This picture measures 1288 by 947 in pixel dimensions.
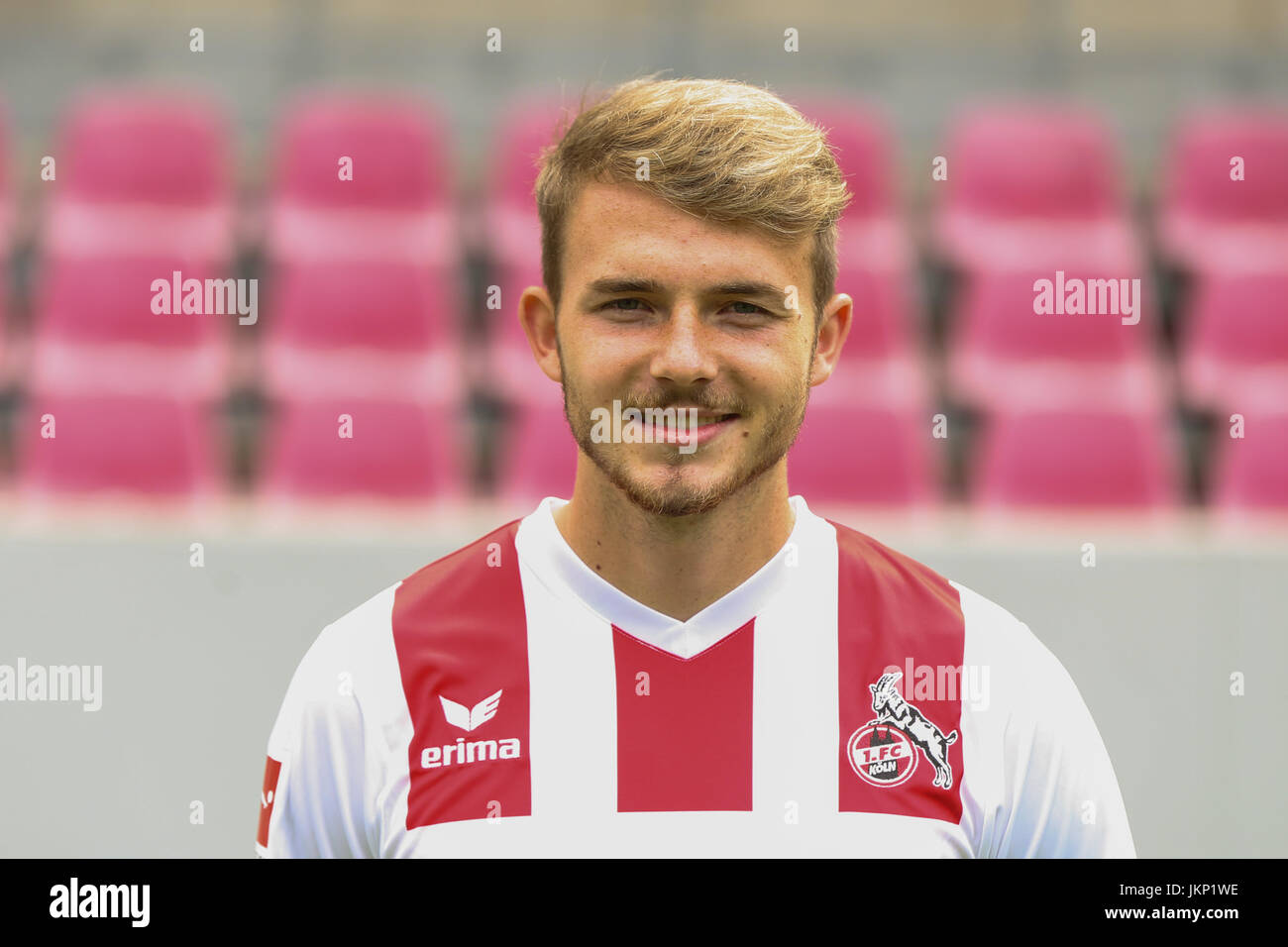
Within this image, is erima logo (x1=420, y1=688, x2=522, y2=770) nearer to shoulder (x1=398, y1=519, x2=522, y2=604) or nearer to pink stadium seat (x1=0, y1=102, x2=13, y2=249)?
shoulder (x1=398, y1=519, x2=522, y2=604)

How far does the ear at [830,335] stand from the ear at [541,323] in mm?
260

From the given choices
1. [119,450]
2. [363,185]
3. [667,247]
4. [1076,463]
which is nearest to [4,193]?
[363,185]

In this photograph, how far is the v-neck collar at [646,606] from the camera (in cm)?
160

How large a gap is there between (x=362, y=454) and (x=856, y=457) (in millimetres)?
1108

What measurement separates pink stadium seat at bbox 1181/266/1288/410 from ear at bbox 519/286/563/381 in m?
2.82

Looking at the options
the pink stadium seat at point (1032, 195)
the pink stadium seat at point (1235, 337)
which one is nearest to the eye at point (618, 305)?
the pink stadium seat at point (1235, 337)

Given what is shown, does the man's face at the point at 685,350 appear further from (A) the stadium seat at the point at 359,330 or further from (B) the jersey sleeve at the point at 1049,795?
(A) the stadium seat at the point at 359,330

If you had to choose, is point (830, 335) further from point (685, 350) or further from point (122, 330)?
point (122, 330)

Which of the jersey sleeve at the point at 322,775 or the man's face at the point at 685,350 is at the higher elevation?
the man's face at the point at 685,350

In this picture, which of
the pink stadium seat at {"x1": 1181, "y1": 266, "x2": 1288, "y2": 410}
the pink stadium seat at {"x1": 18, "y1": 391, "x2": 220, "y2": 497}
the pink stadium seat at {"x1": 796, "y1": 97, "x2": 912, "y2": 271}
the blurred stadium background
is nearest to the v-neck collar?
the blurred stadium background

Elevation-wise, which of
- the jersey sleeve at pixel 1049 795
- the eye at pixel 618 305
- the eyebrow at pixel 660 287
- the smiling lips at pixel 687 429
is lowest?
the jersey sleeve at pixel 1049 795
